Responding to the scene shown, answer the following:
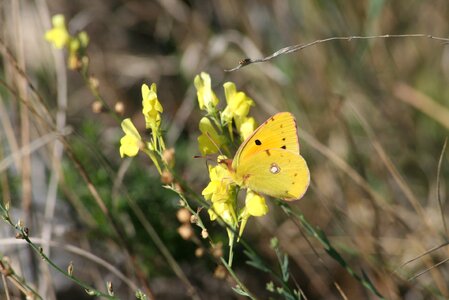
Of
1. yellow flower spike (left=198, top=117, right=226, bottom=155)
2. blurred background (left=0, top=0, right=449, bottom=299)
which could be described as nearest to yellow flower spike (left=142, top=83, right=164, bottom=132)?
yellow flower spike (left=198, top=117, right=226, bottom=155)

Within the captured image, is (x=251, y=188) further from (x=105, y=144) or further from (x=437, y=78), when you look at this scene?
(x=437, y=78)

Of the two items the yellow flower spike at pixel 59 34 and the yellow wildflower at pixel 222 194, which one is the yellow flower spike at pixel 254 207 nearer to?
the yellow wildflower at pixel 222 194

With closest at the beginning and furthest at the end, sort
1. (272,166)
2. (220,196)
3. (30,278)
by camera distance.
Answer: (220,196) → (272,166) → (30,278)

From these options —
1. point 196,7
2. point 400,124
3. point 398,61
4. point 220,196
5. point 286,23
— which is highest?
point 196,7

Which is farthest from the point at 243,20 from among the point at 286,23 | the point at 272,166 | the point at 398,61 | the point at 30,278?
the point at 272,166

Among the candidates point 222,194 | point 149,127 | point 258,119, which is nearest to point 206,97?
point 149,127

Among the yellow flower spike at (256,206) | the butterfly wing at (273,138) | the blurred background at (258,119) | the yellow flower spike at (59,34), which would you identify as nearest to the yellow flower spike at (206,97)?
A: the butterfly wing at (273,138)

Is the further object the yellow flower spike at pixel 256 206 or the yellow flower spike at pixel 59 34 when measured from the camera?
the yellow flower spike at pixel 59 34
